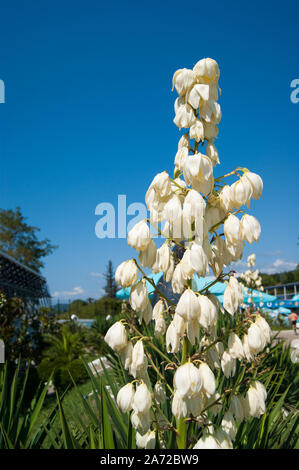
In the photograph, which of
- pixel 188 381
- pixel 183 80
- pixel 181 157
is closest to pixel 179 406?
pixel 188 381

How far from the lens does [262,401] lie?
4.32ft

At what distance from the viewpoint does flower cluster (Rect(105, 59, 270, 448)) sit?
47.7 inches

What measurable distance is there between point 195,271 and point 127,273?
254mm

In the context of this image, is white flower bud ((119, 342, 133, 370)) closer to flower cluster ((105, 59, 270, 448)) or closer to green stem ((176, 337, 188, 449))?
flower cluster ((105, 59, 270, 448))

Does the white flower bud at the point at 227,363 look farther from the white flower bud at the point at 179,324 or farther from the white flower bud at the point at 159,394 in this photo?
the white flower bud at the point at 159,394

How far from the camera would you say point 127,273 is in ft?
4.40

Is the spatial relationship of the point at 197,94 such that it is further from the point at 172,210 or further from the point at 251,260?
the point at 251,260

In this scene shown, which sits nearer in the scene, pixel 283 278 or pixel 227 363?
pixel 227 363

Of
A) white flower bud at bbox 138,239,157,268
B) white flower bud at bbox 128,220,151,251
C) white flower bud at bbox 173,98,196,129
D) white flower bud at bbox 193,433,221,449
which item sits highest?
white flower bud at bbox 173,98,196,129

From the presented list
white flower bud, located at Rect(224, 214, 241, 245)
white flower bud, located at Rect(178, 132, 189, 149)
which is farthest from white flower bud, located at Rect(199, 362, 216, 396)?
white flower bud, located at Rect(178, 132, 189, 149)

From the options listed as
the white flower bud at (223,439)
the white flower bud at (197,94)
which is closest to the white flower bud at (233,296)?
the white flower bud at (223,439)

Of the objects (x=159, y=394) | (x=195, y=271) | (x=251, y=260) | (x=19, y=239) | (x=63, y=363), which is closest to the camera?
(x=195, y=271)

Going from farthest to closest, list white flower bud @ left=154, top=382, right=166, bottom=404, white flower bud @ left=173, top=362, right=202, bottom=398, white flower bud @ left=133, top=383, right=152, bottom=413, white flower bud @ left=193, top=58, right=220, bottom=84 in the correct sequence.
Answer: white flower bud @ left=154, top=382, right=166, bottom=404, white flower bud @ left=193, top=58, right=220, bottom=84, white flower bud @ left=133, top=383, right=152, bottom=413, white flower bud @ left=173, top=362, right=202, bottom=398

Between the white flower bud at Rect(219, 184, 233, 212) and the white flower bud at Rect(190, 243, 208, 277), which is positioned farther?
the white flower bud at Rect(219, 184, 233, 212)
